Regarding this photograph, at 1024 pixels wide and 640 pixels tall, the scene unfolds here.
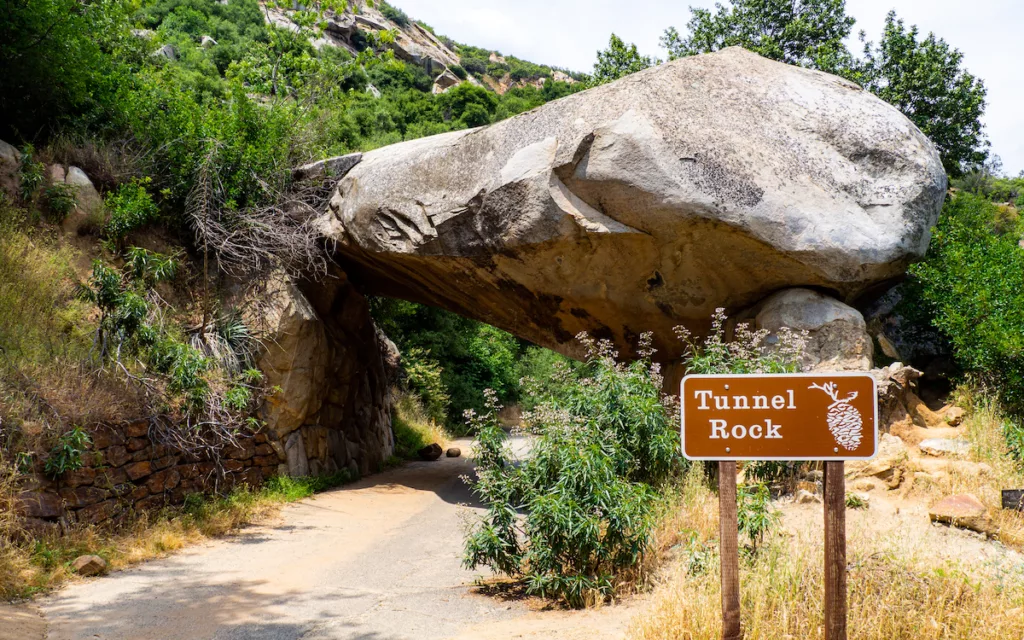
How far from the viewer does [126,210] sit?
933 centimetres

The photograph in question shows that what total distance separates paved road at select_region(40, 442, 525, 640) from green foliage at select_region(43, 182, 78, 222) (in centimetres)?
445

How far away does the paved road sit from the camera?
4988 millimetres

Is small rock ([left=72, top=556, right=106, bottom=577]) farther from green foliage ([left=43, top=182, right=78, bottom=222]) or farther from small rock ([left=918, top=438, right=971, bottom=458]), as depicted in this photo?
small rock ([left=918, top=438, right=971, bottom=458])

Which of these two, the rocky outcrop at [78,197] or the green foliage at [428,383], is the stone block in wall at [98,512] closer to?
the rocky outcrop at [78,197]

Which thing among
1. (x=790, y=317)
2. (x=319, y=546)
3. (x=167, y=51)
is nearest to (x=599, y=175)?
(x=790, y=317)

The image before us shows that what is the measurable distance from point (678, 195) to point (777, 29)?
48.2ft

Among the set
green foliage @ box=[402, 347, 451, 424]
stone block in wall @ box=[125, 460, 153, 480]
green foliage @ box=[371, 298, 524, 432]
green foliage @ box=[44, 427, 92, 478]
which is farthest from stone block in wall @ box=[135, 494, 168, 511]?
green foliage @ box=[402, 347, 451, 424]

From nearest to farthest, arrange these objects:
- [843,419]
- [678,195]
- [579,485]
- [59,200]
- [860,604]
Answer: [843,419]
[860,604]
[579,485]
[678,195]
[59,200]

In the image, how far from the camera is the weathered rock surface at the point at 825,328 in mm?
7996

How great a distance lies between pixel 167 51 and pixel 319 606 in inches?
957

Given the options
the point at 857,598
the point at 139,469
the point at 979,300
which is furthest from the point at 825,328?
the point at 139,469

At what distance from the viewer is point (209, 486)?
8.52 meters

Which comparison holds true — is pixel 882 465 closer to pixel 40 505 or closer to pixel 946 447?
pixel 946 447

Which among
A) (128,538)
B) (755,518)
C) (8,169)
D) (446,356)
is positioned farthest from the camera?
(446,356)
